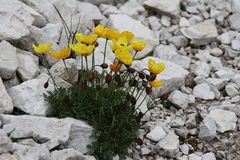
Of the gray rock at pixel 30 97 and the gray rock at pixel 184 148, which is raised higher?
the gray rock at pixel 30 97

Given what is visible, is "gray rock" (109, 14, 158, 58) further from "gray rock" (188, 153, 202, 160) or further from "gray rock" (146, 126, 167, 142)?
"gray rock" (188, 153, 202, 160)

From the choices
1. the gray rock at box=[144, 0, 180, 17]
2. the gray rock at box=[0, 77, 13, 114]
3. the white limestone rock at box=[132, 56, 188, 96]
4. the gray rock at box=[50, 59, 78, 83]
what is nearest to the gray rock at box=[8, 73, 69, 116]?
the gray rock at box=[0, 77, 13, 114]

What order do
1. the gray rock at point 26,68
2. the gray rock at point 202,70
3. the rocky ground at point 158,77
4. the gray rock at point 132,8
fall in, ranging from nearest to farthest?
the rocky ground at point 158,77 < the gray rock at point 26,68 < the gray rock at point 202,70 < the gray rock at point 132,8

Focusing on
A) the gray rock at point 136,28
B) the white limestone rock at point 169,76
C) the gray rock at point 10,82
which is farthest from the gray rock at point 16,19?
the white limestone rock at point 169,76

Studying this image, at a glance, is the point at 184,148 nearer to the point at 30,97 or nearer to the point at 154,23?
the point at 30,97

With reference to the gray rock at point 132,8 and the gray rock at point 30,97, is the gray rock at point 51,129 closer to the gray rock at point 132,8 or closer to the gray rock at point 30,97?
the gray rock at point 30,97
